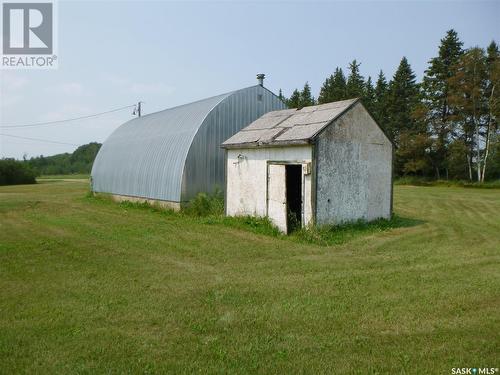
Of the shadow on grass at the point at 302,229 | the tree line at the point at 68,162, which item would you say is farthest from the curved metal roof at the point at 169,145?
the tree line at the point at 68,162

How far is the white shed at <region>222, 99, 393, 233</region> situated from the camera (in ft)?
43.5

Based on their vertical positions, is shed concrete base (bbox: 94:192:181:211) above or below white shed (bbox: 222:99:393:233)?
below

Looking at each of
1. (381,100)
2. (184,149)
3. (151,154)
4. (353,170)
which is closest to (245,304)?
(353,170)

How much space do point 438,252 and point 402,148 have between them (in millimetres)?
43605

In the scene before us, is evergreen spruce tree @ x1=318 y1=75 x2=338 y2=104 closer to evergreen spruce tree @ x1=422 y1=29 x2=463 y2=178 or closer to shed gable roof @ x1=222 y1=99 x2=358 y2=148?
evergreen spruce tree @ x1=422 y1=29 x2=463 y2=178

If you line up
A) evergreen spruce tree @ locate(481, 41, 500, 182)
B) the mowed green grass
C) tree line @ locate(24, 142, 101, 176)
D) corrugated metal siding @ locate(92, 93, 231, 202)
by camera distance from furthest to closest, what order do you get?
1. tree line @ locate(24, 142, 101, 176)
2. evergreen spruce tree @ locate(481, 41, 500, 182)
3. corrugated metal siding @ locate(92, 93, 231, 202)
4. the mowed green grass

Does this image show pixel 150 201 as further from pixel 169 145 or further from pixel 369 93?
pixel 369 93

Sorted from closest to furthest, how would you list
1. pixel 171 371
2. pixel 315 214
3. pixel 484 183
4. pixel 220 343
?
1. pixel 171 371
2. pixel 220 343
3. pixel 315 214
4. pixel 484 183

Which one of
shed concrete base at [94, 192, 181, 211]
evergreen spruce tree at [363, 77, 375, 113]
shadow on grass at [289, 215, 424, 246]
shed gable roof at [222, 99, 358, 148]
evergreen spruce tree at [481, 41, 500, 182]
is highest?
evergreen spruce tree at [363, 77, 375, 113]

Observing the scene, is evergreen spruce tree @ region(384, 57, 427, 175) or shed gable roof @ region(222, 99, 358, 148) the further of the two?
evergreen spruce tree @ region(384, 57, 427, 175)

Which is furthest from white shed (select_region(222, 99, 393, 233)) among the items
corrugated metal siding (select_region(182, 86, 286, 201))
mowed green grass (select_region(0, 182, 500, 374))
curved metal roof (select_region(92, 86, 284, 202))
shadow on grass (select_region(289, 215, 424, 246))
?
curved metal roof (select_region(92, 86, 284, 202))

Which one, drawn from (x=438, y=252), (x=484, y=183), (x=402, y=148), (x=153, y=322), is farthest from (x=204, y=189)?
(x=402, y=148)

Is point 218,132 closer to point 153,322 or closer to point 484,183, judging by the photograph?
point 153,322

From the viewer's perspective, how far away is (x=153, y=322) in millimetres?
5867
